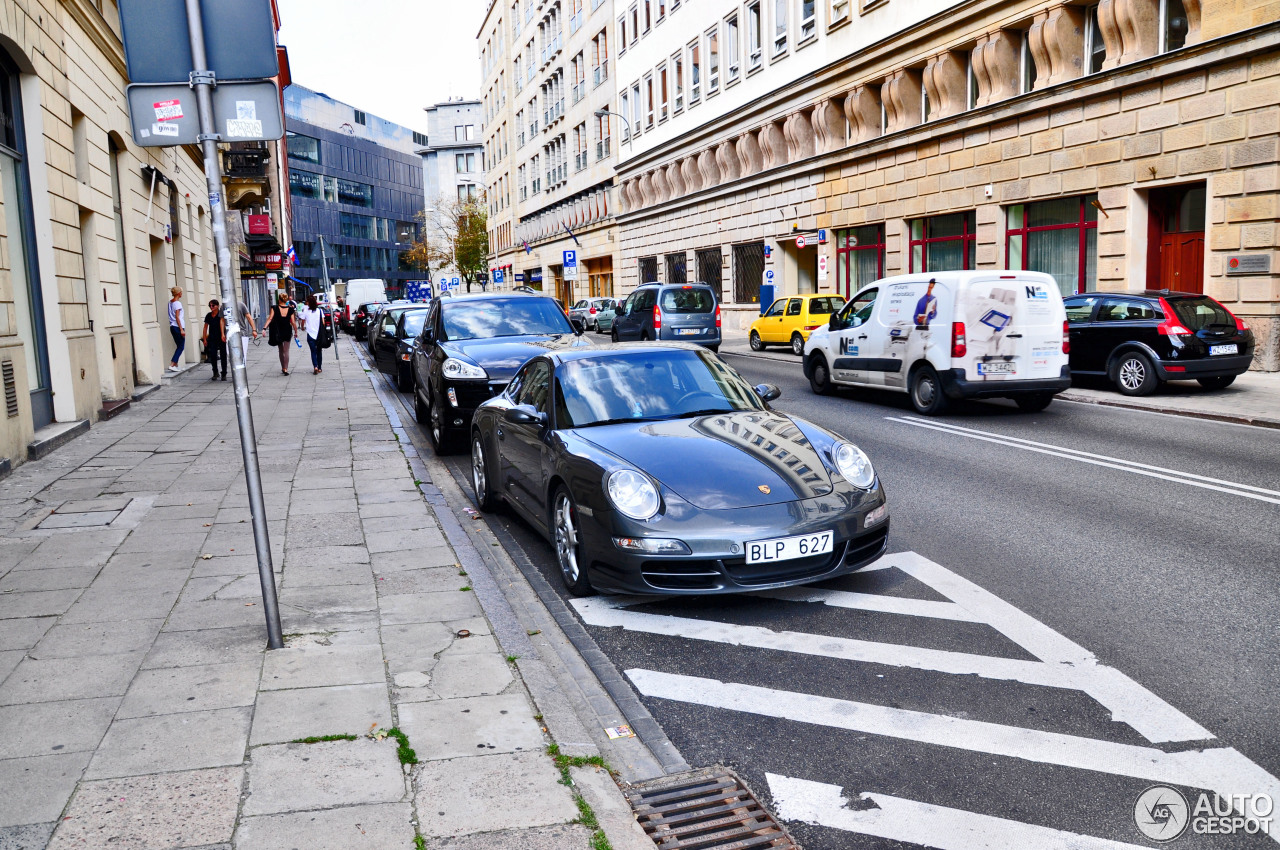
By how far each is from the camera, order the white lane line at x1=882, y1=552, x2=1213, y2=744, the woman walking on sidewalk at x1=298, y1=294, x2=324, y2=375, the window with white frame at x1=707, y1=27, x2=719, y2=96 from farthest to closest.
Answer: the window with white frame at x1=707, y1=27, x2=719, y2=96, the woman walking on sidewalk at x1=298, y1=294, x2=324, y2=375, the white lane line at x1=882, y1=552, x2=1213, y2=744

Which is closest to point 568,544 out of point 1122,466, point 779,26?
point 1122,466

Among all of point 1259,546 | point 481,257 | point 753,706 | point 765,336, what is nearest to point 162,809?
point 753,706

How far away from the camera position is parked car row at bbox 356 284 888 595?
549 centimetres

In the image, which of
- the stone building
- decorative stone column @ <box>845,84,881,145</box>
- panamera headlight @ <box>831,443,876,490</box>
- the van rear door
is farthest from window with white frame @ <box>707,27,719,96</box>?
panamera headlight @ <box>831,443,876,490</box>

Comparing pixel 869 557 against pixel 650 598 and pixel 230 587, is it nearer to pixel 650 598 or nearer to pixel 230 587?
pixel 650 598

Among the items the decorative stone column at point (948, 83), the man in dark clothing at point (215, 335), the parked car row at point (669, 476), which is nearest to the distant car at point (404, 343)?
the man in dark clothing at point (215, 335)

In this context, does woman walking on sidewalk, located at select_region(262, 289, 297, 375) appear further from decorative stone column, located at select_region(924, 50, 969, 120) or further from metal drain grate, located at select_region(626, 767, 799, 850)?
metal drain grate, located at select_region(626, 767, 799, 850)

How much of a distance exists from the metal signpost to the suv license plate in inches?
96.8

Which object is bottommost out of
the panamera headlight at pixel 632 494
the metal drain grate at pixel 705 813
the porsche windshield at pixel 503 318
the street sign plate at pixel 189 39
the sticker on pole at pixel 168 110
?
the metal drain grate at pixel 705 813

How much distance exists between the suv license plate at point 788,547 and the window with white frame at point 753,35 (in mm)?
35096

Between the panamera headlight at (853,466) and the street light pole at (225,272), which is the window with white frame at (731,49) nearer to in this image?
the panamera headlight at (853,466)

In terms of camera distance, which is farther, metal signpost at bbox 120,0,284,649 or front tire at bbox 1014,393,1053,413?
front tire at bbox 1014,393,1053,413

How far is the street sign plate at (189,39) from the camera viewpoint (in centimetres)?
470

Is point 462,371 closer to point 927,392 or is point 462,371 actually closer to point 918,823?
point 927,392
